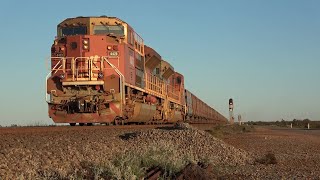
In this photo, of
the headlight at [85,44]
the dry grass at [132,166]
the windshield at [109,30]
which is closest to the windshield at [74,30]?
the windshield at [109,30]

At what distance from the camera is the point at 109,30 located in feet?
59.5

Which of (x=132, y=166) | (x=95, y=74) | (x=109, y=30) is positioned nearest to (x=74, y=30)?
(x=109, y=30)

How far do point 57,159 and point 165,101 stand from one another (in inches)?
755

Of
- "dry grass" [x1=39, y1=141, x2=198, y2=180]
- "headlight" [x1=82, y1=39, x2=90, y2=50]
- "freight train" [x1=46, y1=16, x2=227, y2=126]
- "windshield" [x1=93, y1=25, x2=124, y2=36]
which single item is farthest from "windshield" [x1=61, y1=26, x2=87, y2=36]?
"dry grass" [x1=39, y1=141, x2=198, y2=180]

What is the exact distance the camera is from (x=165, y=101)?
83.4 ft

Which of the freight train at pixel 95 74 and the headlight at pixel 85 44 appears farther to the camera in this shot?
the headlight at pixel 85 44

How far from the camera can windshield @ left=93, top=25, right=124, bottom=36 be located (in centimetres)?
1802

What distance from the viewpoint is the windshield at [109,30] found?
18.0m

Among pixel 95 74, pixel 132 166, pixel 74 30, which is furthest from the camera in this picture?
pixel 74 30

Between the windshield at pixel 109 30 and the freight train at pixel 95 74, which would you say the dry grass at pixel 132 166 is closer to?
the freight train at pixel 95 74

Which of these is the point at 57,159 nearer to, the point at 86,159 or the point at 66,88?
the point at 86,159

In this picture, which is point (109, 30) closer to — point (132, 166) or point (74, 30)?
point (74, 30)

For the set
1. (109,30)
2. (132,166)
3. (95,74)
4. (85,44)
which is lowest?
(132,166)

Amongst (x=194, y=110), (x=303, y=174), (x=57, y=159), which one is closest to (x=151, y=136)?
(x=303, y=174)
